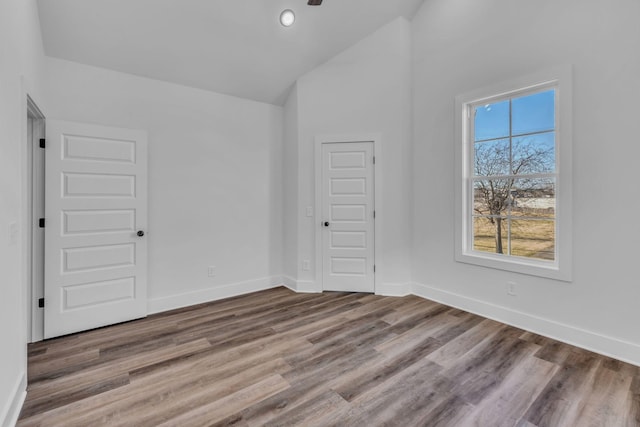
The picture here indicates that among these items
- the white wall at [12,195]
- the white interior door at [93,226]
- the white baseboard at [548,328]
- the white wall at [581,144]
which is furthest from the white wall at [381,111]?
the white wall at [12,195]

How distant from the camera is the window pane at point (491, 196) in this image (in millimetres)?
3137

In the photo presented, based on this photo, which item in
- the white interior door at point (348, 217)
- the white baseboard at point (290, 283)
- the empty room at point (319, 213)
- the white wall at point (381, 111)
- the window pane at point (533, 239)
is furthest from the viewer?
the white baseboard at point (290, 283)

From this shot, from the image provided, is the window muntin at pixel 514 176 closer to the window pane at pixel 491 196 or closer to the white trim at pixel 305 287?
the window pane at pixel 491 196

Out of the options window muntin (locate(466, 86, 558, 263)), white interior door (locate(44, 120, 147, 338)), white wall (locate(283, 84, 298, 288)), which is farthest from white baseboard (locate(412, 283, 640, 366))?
white interior door (locate(44, 120, 147, 338))

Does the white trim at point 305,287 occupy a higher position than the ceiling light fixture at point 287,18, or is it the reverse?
the ceiling light fixture at point 287,18

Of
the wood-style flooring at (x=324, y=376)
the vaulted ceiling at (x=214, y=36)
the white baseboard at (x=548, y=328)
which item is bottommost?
the wood-style flooring at (x=324, y=376)

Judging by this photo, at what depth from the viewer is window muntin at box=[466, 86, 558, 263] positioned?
2.81 metres

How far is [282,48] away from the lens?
3.60m

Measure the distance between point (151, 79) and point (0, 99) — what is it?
6.40ft

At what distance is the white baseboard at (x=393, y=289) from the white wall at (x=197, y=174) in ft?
4.90

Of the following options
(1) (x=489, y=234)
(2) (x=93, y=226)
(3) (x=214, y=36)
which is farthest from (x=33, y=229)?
(1) (x=489, y=234)

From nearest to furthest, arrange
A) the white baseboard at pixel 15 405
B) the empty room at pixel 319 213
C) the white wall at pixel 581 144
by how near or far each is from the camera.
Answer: the white baseboard at pixel 15 405
the empty room at pixel 319 213
the white wall at pixel 581 144

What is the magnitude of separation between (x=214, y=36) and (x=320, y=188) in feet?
6.91

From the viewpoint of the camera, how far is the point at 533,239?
2926 millimetres
